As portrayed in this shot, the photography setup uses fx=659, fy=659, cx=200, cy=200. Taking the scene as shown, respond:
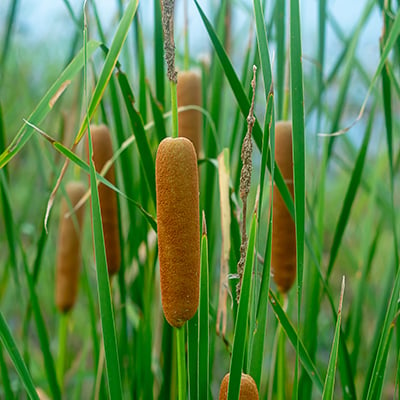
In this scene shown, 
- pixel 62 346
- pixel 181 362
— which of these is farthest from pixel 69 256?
pixel 181 362

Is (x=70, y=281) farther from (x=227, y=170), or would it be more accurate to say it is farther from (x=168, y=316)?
(x=168, y=316)

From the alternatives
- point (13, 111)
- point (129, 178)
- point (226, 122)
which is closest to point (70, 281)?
point (129, 178)

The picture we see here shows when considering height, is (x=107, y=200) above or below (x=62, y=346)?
above

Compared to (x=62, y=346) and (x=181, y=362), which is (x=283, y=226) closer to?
(x=181, y=362)

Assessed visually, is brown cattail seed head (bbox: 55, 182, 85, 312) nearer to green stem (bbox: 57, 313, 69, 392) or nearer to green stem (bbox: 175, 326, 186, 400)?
green stem (bbox: 57, 313, 69, 392)

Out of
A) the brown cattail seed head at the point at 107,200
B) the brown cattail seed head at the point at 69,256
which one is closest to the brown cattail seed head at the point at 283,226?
the brown cattail seed head at the point at 107,200

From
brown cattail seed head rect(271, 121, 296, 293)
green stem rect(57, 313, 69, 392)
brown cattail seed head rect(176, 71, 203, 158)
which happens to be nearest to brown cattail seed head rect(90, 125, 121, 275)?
brown cattail seed head rect(176, 71, 203, 158)
